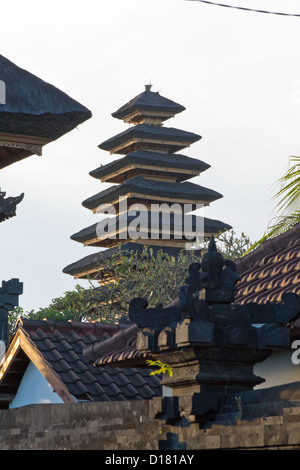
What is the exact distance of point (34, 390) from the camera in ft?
48.8

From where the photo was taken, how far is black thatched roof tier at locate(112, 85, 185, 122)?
2066 inches

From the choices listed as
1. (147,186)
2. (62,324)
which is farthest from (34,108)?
(147,186)

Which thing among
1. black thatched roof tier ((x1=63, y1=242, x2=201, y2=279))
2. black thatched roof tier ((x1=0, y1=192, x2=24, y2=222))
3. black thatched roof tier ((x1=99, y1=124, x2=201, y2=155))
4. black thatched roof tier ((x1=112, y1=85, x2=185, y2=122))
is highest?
black thatched roof tier ((x1=112, y1=85, x2=185, y2=122))

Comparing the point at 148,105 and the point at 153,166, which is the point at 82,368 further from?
the point at 148,105

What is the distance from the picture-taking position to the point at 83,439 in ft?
27.0

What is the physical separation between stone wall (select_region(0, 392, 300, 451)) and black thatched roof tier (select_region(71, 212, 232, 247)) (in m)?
36.4

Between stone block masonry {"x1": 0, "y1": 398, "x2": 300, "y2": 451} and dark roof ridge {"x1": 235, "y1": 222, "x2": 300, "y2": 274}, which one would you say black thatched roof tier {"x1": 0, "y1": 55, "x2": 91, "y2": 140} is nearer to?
dark roof ridge {"x1": 235, "y1": 222, "x2": 300, "y2": 274}

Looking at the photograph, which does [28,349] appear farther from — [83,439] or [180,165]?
[180,165]

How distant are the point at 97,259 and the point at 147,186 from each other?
4.84 m

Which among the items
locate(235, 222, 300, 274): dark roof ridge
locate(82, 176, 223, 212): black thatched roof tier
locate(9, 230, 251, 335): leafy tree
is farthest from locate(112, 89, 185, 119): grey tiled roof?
locate(235, 222, 300, 274): dark roof ridge

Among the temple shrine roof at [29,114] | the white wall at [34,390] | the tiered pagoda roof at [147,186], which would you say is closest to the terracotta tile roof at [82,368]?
the white wall at [34,390]

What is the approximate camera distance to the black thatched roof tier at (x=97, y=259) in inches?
1767
